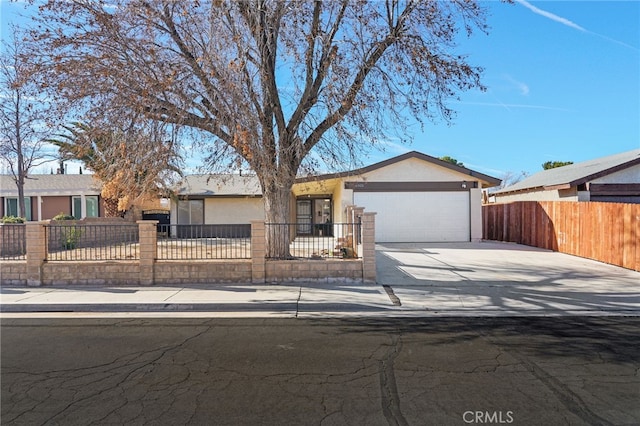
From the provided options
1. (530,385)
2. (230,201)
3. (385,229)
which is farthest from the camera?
(230,201)

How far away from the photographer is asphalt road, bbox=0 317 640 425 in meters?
3.80

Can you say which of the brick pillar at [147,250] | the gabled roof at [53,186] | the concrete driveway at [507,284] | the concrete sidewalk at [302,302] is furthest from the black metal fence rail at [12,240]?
the gabled roof at [53,186]

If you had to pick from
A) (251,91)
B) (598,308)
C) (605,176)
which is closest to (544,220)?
(605,176)

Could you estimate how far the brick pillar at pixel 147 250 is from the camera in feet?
33.4

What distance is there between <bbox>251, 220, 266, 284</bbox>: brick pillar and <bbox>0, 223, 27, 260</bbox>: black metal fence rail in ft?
21.2

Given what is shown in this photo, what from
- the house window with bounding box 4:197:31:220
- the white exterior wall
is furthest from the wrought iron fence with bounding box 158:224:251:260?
the house window with bounding box 4:197:31:220

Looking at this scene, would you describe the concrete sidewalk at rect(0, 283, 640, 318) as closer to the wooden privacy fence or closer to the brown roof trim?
the wooden privacy fence

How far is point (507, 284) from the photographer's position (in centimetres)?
1016

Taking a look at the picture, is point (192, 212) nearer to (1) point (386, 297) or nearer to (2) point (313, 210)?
(2) point (313, 210)

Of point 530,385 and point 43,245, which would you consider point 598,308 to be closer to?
point 530,385

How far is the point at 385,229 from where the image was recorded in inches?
810

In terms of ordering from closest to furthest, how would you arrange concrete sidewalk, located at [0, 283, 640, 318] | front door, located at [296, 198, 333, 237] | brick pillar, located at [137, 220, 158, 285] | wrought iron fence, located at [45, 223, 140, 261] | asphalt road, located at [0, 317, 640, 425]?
asphalt road, located at [0, 317, 640, 425], concrete sidewalk, located at [0, 283, 640, 318], brick pillar, located at [137, 220, 158, 285], wrought iron fence, located at [45, 223, 140, 261], front door, located at [296, 198, 333, 237]

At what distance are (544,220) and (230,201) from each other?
1736 cm
